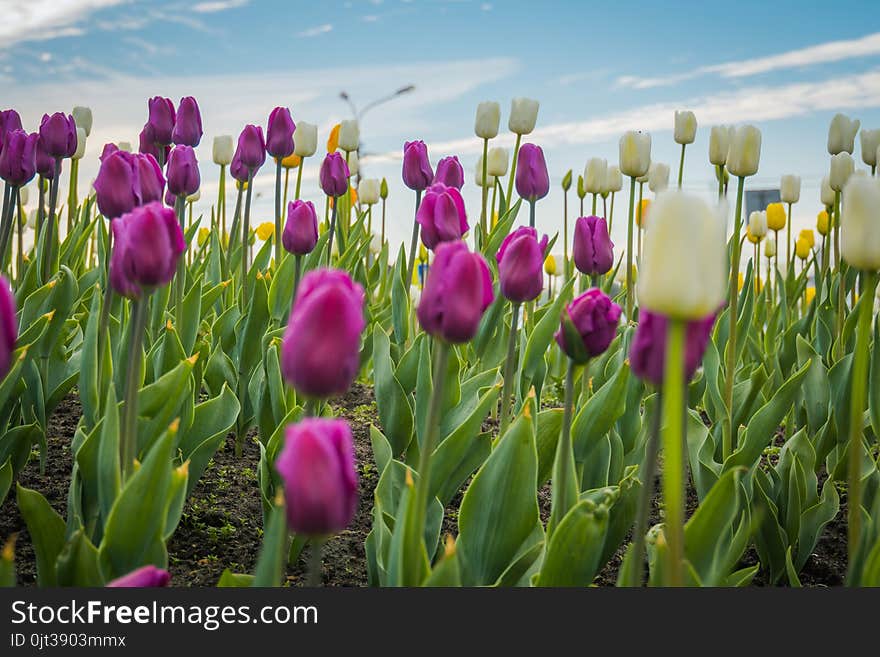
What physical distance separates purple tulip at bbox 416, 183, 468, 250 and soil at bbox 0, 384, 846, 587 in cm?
77

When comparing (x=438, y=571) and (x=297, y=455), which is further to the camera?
(x=438, y=571)

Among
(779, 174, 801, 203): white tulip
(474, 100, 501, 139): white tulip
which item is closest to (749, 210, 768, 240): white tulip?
(779, 174, 801, 203): white tulip

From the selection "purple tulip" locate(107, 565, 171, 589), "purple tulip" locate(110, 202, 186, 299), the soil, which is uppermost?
"purple tulip" locate(110, 202, 186, 299)

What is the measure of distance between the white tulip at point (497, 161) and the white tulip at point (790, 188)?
4.56 feet

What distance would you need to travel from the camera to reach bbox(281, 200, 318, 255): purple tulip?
2551 millimetres

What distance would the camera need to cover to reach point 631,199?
3.38 m

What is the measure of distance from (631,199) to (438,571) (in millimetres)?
2434

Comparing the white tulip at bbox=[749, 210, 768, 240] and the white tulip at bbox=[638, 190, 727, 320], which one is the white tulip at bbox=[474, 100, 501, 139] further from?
the white tulip at bbox=[638, 190, 727, 320]

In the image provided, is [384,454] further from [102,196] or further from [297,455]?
[297,455]

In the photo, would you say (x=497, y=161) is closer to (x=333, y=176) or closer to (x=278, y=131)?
(x=333, y=176)

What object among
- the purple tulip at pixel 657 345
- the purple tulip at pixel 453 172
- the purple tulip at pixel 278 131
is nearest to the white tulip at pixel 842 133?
the purple tulip at pixel 453 172

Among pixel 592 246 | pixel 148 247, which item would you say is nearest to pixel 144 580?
pixel 148 247

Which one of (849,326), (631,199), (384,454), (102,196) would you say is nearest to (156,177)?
(102,196)

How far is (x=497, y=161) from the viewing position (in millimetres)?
3938
